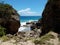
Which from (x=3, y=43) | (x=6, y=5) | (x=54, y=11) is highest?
(x=6, y=5)

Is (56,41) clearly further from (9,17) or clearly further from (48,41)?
(9,17)

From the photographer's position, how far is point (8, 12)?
21.0 metres

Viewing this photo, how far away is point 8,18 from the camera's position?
69.4 feet

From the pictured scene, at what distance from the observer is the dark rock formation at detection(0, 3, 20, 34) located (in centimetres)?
A: 2031

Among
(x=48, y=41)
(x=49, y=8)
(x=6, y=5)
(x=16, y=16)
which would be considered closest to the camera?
(x=48, y=41)

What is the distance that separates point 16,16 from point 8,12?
184cm

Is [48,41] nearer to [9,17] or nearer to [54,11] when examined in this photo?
[54,11]

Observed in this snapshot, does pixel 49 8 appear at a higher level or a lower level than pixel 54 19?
higher

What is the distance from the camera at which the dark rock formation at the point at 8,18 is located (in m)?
20.3

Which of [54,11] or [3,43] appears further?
[54,11]

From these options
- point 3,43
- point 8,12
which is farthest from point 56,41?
point 8,12

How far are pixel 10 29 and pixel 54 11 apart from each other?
411 inches

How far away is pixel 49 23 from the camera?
1270cm

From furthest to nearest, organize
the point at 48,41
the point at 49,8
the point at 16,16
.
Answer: the point at 16,16 → the point at 49,8 → the point at 48,41
